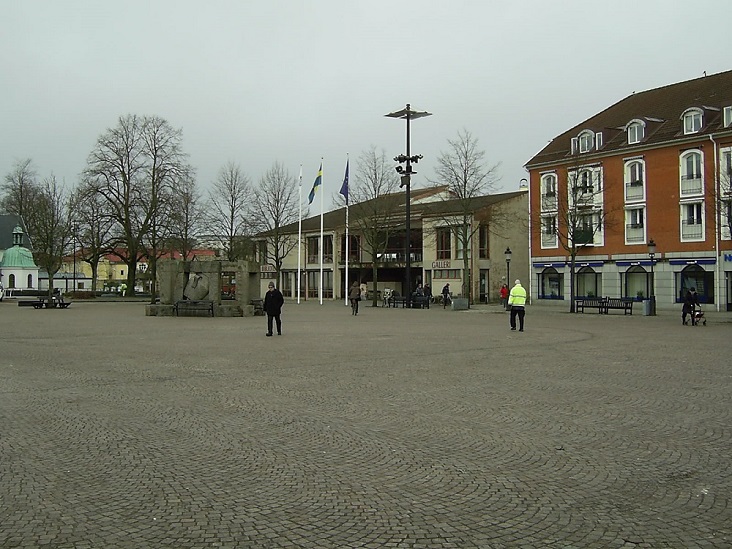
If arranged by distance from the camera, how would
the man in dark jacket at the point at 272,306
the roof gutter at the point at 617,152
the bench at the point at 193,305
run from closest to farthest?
the man in dark jacket at the point at 272,306, the bench at the point at 193,305, the roof gutter at the point at 617,152

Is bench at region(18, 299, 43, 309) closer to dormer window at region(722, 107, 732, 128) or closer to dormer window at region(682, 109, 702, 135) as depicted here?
dormer window at region(682, 109, 702, 135)

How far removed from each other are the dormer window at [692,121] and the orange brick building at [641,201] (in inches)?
2.3

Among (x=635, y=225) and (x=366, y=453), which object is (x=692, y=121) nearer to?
(x=635, y=225)

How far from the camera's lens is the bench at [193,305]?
3519 cm

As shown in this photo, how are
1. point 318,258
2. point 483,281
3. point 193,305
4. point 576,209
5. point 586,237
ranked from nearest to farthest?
1. point 193,305
2. point 576,209
3. point 586,237
4. point 483,281
5. point 318,258

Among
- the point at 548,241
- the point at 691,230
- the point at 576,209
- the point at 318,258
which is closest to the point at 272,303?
the point at 576,209

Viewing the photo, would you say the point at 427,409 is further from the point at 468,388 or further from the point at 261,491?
the point at 261,491

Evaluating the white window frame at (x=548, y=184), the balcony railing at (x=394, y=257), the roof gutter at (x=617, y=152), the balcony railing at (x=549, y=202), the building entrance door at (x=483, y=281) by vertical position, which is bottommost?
the building entrance door at (x=483, y=281)

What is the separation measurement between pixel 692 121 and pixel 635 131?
389 centimetres

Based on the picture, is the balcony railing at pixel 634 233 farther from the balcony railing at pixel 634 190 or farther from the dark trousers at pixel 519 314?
the dark trousers at pixel 519 314

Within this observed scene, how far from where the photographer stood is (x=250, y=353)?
17.0 meters

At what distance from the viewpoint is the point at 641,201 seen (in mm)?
46812

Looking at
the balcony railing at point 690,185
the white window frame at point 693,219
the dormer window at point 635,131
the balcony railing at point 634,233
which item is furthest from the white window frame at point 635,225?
the dormer window at point 635,131

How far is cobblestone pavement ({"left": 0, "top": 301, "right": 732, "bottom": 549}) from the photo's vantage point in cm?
512
